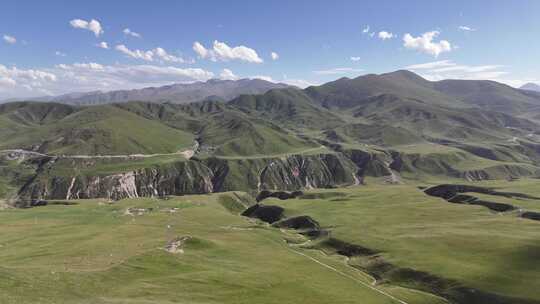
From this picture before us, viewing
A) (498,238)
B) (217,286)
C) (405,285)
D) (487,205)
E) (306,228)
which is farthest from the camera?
(487,205)

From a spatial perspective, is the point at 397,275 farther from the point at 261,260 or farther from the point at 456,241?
the point at 261,260

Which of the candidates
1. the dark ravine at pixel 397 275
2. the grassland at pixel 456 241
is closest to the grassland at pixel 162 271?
the dark ravine at pixel 397 275

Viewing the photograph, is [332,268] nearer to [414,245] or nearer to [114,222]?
[414,245]

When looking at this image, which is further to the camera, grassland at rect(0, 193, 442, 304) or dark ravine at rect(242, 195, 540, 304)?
dark ravine at rect(242, 195, 540, 304)

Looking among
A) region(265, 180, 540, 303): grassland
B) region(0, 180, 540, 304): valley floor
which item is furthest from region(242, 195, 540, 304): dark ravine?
region(265, 180, 540, 303): grassland

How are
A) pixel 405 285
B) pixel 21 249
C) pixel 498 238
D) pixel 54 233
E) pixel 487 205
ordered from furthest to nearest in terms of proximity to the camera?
pixel 487 205, pixel 54 233, pixel 498 238, pixel 21 249, pixel 405 285

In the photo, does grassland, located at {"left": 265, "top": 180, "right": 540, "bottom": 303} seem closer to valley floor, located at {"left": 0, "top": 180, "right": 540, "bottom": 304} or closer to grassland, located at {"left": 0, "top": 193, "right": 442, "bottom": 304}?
valley floor, located at {"left": 0, "top": 180, "right": 540, "bottom": 304}

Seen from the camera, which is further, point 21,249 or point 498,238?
point 498,238

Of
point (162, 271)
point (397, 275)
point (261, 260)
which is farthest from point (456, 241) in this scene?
point (162, 271)

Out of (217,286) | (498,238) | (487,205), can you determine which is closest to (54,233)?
(217,286)
